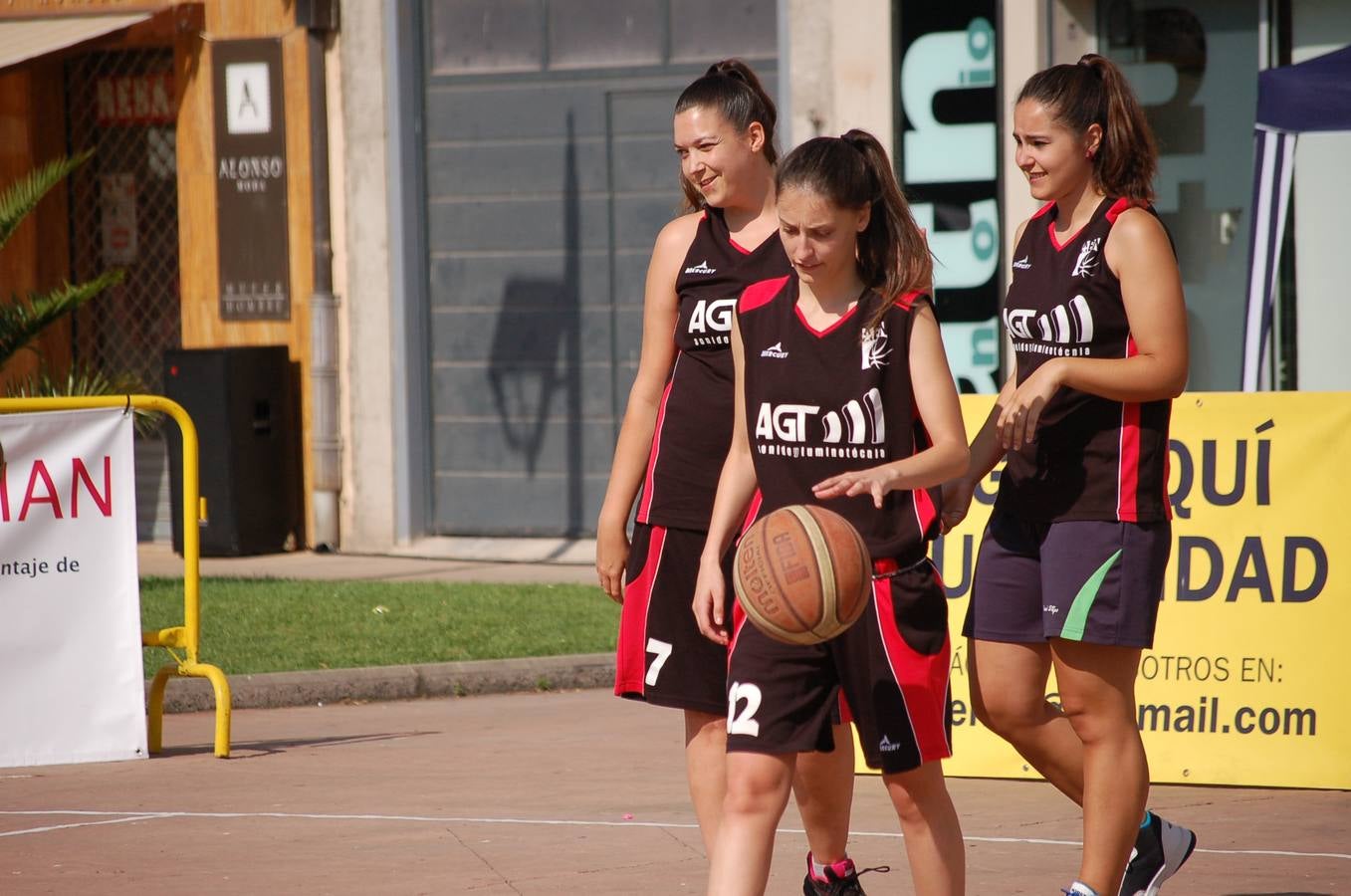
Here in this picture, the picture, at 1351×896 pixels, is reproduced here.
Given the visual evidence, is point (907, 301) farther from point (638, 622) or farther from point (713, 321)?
point (638, 622)

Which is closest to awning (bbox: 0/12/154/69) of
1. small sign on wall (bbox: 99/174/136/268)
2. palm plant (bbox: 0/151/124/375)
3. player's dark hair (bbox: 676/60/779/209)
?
small sign on wall (bbox: 99/174/136/268)

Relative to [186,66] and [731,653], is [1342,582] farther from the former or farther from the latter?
[186,66]

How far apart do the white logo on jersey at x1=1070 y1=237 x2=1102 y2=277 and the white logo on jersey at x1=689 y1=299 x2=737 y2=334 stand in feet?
2.72

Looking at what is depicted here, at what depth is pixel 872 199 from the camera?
4441 millimetres

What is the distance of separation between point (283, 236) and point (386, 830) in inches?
357

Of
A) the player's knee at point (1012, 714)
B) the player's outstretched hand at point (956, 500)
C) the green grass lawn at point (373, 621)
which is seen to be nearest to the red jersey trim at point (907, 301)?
the player's outstretched hand at point (956, 500)

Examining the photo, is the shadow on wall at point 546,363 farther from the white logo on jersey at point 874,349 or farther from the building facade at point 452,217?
the white logo on jersey at point 874,349

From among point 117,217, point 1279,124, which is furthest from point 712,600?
point 117,217

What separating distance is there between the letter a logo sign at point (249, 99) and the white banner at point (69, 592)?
734 centimetres

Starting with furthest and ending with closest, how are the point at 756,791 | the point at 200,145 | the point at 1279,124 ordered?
the point at 200,145, the point at 1279,124, the point at 756,791

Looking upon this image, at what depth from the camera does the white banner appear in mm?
7766

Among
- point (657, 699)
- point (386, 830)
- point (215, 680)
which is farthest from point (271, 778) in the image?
point (657, 699)

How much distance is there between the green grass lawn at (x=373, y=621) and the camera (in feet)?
32.5

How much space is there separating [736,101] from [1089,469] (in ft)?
4.03
